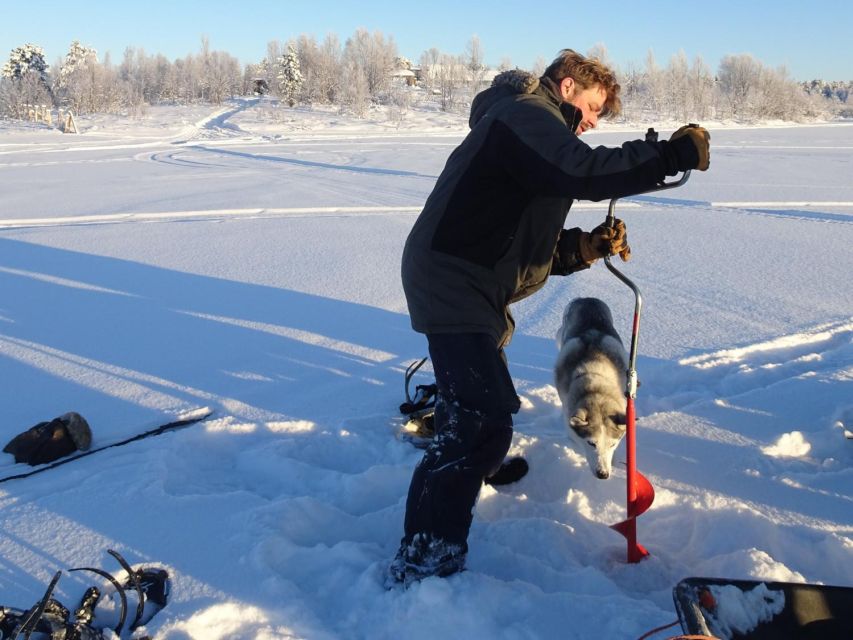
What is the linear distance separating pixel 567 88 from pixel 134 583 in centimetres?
224

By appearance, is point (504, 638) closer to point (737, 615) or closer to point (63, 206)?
point (737, 615)

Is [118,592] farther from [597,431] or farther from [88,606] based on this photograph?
[597,431]

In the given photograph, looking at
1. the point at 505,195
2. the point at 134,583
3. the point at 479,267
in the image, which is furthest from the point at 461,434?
the point at 134,583

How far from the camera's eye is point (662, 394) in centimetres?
384

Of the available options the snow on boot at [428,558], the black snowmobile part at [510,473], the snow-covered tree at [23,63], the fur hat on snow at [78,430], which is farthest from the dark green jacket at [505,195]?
the snow-covered tree at [23,63]

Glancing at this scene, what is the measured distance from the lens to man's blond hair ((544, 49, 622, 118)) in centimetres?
217

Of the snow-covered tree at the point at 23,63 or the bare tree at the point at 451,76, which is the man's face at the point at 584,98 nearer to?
the bare tree at the point at 451,76

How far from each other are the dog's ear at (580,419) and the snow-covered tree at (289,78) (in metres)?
49.7

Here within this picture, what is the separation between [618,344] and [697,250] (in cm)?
394

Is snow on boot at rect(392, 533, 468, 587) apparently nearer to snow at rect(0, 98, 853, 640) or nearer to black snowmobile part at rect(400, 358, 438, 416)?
snow at rect(0, 98, 853, 640)

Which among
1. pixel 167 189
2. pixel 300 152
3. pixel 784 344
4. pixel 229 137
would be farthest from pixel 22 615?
pixel 229 137

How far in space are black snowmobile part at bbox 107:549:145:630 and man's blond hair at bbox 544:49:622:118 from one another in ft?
7.27

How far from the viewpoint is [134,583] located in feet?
7.16

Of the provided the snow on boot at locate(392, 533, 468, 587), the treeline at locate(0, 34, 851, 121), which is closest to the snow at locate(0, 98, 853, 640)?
the snow on boot at locate(392, 533, 468, 587)
